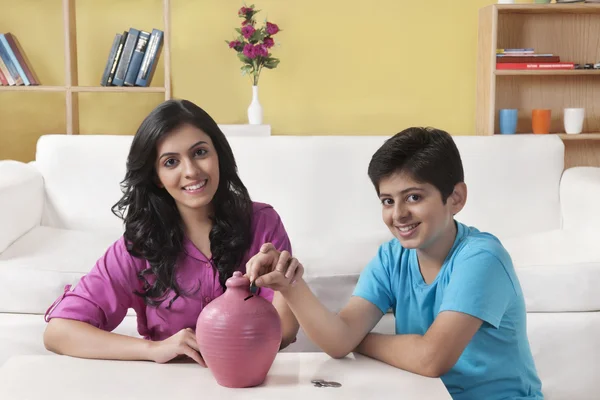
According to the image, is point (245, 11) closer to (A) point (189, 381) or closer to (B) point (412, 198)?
(B) point (412, 198)

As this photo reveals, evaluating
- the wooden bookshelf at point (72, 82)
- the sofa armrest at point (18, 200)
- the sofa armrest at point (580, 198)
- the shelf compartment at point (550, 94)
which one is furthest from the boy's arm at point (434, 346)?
the shelf compartment at point (550, 94)

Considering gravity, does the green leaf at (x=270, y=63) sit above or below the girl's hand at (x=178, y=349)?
above

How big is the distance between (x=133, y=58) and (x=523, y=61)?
187 centimetres

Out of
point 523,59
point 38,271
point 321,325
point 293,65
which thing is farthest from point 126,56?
point 321,325

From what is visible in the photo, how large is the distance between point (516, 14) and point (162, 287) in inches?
120

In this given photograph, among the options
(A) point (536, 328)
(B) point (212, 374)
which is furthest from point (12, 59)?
(B) point (212, 374)

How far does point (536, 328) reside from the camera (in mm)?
2365

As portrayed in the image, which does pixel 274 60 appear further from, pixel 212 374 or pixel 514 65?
pixel 212 374

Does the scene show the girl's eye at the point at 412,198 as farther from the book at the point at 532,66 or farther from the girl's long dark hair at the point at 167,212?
the book at the point at 532,66

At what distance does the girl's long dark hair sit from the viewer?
1545 millimetres

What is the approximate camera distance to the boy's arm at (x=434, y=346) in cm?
126

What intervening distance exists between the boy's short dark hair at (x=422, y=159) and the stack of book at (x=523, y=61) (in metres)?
2.57

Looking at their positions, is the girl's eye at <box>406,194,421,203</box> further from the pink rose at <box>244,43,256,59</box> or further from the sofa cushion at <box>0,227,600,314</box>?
the pink rose at <box>244,43,256,59</box>

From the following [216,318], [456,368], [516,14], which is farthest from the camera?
[516,14]
